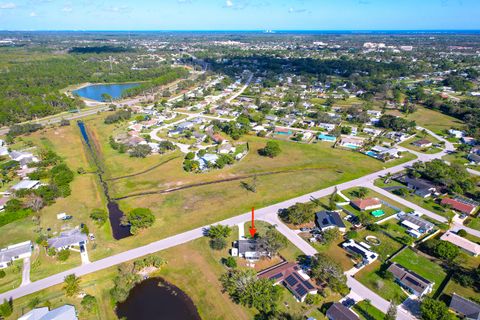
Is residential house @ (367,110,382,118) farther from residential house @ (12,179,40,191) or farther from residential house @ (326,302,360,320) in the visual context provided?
residential house @ (12,179,40,191)

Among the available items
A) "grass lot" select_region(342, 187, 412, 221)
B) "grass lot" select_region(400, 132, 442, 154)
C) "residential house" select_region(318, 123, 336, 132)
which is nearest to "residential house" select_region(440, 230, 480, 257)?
"grass lot" select_region(342, 187, 412, 221)

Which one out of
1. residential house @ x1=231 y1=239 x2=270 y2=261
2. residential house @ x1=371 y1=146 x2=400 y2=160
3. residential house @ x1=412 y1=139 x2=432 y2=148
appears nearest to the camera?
residential house @ x1=231 y1=239 x2=270 y2=261

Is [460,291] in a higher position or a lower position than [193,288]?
higher

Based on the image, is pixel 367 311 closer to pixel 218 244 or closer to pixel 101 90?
pixel 218 244

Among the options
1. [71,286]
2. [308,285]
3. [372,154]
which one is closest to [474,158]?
[372,154]

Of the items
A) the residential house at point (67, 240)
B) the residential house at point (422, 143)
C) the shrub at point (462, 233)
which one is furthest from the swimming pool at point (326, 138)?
the residential house at point (67, 240)

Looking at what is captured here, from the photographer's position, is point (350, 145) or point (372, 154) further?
point (350, 145)
